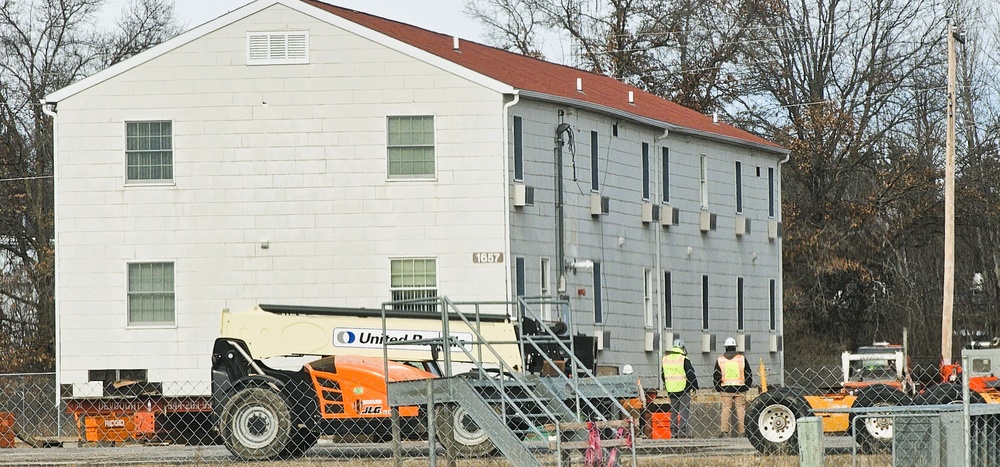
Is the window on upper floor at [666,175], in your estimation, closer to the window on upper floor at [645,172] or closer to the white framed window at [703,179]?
the window on upper floor at [645,172]

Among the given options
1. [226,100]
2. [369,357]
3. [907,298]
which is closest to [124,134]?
[226,100]

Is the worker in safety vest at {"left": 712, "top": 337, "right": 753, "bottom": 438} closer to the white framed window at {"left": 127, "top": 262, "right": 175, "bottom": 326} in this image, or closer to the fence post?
the white framed window at {"left": 127, "top": 262, "right": 175, "bottom": 326}

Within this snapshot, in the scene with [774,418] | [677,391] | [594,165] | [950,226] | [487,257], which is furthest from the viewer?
[950,226]

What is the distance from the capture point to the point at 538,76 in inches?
1543

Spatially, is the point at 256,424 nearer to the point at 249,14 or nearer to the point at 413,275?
the point at 413,275

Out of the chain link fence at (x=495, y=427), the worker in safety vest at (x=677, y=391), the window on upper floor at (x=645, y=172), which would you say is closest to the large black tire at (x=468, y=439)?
the chain link fence at (x=495, y=427)

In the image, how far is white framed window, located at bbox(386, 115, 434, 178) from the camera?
1299 inches

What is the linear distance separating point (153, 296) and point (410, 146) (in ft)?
19.4

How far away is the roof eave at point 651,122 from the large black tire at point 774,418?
1259 cm

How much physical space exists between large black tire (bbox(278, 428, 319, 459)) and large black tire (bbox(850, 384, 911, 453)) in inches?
286

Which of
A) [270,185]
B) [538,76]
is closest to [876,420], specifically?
[270,185]

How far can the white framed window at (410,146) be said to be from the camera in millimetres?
33000

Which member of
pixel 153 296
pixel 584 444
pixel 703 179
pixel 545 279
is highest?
pixel 703 179

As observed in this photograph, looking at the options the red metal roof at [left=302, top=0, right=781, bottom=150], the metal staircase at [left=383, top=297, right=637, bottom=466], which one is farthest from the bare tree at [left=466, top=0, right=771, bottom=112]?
the metal staircase at [left=383, top=297, right=637, bottom=466]
